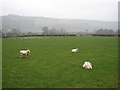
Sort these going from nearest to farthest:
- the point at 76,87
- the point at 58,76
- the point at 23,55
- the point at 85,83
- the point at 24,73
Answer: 1. the point at 76,87
2. the point at 85,83
3. the point at 58,76
4. the point at 24,73
5. the point at 23,55

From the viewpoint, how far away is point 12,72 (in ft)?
33.8

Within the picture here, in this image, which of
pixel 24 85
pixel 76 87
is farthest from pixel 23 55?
pixel 76 87

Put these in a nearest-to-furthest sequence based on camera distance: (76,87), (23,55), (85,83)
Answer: (76,87)
(85,83)
(23,55)

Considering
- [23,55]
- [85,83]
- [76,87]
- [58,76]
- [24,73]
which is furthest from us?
[23,55]

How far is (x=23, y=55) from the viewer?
16.3 m

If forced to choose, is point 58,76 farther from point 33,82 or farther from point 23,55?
point 23,55

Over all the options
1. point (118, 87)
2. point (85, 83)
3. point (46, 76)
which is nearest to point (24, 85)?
point (46, 76)

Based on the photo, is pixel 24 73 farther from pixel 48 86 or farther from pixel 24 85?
pixel 48 86

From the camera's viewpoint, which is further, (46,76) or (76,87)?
(46,76)

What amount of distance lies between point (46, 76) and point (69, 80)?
1475 millimetres

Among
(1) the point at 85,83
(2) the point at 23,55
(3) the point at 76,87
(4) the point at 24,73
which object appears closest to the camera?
(3) the point at 76,87

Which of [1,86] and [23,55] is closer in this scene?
[1,86]

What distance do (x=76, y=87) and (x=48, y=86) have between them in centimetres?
137

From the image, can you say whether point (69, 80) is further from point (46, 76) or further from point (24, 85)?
point (24, 85)
